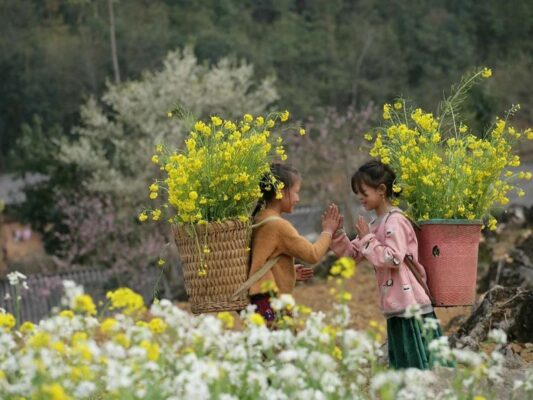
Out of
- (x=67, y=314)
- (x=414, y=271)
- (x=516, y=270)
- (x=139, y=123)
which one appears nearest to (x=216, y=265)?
(x=414, y=271)

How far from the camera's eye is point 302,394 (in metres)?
3.99

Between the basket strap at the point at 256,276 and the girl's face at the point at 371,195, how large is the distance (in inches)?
21.1

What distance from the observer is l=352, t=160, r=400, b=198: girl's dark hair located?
631cm

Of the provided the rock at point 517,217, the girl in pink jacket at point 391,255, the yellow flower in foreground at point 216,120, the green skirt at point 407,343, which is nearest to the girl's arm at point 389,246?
the girl in pink jacket at point 391,255

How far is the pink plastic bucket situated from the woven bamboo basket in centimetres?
97

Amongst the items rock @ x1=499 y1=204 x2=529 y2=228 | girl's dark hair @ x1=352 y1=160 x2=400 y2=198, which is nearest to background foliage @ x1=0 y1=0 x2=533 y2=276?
rock @ x1=499 y1=204 x2=529 y2=228

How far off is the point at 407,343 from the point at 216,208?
1.20 m

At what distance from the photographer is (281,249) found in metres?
6.32

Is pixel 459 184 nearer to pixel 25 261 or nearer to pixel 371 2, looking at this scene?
pixel 25 261

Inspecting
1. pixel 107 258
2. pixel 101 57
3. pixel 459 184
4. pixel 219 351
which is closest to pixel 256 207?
pixel 459 184

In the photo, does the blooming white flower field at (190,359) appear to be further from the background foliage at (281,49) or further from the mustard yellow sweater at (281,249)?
the background foliage at (281,49)

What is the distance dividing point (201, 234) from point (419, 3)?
44685 millimetres

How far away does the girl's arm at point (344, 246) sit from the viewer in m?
6.39

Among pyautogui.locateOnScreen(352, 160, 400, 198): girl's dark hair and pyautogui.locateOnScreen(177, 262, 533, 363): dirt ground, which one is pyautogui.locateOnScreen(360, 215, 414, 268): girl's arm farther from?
pyautogui.locateOnScreen(177, 262, 533, 363): dirt ground
